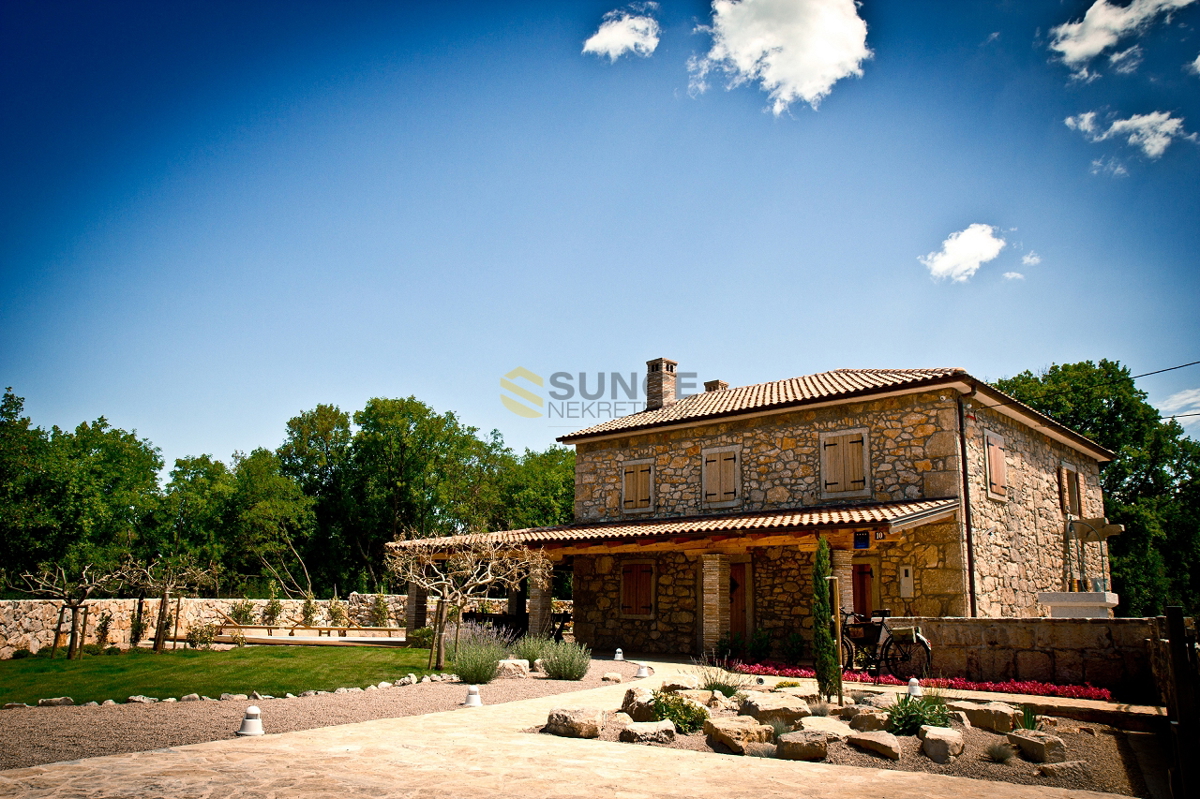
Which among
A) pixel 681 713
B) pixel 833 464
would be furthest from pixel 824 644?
pixel 833 464

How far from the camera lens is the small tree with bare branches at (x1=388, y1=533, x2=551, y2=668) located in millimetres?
13305

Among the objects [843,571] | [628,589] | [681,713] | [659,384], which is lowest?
[681,713]

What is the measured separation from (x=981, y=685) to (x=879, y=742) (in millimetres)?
5080

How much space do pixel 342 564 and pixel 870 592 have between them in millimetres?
29461

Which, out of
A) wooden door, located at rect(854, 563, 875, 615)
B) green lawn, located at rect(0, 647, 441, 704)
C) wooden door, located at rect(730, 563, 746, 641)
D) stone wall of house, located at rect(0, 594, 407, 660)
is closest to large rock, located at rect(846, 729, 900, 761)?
green lawn, located at rect(0, 647, 441, 704)

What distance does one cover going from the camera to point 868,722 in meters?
7.44

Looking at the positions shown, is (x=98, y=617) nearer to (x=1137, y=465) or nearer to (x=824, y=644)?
(x=824, y=644)

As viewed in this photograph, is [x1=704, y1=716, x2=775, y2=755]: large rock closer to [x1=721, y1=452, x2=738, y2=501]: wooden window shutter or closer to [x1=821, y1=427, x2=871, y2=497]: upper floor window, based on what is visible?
[x1=821, y1=427, x2=871, y2=497]: upper floor window

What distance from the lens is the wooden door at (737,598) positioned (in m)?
16.2

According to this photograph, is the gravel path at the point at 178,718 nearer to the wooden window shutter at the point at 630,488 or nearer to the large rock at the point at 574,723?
the large rock at the point at 574,723

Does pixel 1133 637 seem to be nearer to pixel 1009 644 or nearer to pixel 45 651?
pixel 1009 644

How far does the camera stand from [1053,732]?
25.2 ft

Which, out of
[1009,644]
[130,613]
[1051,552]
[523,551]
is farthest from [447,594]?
[1051,552]

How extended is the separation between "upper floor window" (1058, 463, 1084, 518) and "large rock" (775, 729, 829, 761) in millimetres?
15645
